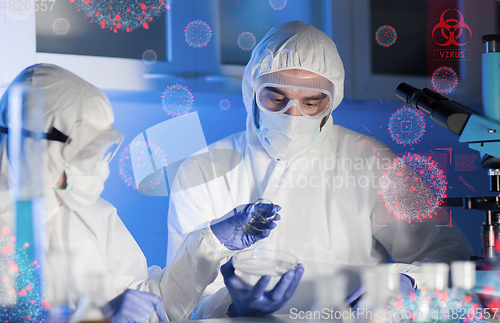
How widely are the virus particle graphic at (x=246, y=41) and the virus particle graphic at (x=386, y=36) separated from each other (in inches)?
18.1

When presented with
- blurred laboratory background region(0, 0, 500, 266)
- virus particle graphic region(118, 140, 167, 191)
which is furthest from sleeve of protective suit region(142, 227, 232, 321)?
virus particle graphic region(118, 140, 167, 191)

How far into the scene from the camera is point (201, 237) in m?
1.18

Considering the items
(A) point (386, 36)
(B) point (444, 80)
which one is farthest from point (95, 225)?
(B) point (444, 80)

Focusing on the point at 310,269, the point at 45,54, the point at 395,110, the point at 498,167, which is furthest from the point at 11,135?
the point at 498,167

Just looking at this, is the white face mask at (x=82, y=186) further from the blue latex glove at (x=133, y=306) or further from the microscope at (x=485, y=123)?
the microscope at (x=485, y=123)

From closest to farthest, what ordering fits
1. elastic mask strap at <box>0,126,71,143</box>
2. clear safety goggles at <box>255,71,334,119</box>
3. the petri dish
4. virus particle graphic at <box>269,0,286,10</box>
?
elastic mask strap at <box>0,126,71,143</box>, the petri dish, clear safety goggles at <box>255,71,334,119</box>, virus particle graphic at <box>269,0,286,10</box>

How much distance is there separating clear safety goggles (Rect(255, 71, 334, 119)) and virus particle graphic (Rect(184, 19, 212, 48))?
22 centimetres

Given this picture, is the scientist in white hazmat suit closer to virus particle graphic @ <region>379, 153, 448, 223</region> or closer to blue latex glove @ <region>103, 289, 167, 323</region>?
blue latex glove @ <region>103, 289, 167, 323</region>

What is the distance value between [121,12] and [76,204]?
602mm

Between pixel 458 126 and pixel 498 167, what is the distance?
21 centimetres

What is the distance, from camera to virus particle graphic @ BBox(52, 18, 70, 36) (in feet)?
3.92

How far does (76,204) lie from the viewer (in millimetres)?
1085

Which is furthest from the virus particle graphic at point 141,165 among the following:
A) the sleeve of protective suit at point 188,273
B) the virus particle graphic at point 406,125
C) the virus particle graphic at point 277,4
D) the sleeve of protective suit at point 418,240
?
the virus particle graphic at point 406,125

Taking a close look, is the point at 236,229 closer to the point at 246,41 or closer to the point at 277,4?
the point at 246,41
